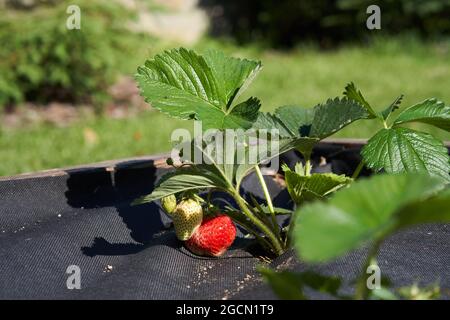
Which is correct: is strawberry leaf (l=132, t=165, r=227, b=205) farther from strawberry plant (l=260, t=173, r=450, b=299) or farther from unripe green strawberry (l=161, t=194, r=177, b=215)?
strawberry plant (l=260, t=173, r=450, b=299)

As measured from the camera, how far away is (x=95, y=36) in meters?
3.36

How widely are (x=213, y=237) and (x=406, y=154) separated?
1.17 ft

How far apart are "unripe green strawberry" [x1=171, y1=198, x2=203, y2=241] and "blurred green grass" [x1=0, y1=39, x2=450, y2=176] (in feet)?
4.60

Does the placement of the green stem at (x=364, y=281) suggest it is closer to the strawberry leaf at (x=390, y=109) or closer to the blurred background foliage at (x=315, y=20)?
the strawberry leaf at (x=390, y=109)

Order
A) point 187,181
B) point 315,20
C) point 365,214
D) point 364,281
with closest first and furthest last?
point 365,214, point 364,281, point 187,181, point 315,20

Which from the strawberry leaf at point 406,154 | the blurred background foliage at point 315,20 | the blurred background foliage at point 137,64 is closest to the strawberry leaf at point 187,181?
the strawberry leaf at point 406,154

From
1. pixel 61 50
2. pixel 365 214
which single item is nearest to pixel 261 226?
pixel 365 214

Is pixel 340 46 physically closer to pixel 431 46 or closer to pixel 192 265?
pixel 431 46

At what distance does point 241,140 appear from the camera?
1.17 meters

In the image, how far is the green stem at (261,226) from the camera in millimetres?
1208

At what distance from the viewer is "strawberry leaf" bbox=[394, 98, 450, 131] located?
127 centimetres

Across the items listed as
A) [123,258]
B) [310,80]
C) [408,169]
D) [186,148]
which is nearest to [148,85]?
[186,148]

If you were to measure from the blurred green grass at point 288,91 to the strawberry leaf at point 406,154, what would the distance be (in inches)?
56.3

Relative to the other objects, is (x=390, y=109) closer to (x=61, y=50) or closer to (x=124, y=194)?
(x=124, y=194)
